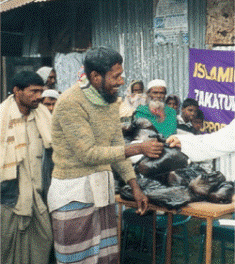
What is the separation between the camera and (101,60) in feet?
9.46

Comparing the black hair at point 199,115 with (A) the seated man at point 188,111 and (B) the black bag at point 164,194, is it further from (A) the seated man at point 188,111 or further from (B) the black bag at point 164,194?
(B) the black bag at point 164,194

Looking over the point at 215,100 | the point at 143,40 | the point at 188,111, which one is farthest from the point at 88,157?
the point at 143,40

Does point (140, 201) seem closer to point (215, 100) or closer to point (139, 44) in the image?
point (215, 100)

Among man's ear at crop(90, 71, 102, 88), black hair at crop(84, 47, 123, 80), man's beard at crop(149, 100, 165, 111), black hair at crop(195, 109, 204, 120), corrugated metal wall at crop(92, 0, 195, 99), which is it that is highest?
corrugated metal wall at crop(92, 0, 195, 99)

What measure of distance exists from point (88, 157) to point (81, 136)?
140mm

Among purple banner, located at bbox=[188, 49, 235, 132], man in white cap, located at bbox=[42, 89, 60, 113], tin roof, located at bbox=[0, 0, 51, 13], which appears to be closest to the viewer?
man in white cap, located at bbox=[42, 89, 60, 113]

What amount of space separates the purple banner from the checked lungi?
358 centimetres

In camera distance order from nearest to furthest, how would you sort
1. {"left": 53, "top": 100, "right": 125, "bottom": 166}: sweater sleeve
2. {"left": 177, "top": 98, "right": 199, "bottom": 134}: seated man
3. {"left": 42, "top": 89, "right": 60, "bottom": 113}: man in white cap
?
{"left": 53, "top": 100, "right": 125, "bottom": 166}: sweater sleeve
{"left": 42, "top": 89, "right": 60, "bottom": 113}: man in white cap
{"left": 177, "top": 98, "right": 199, "bottom": 134}: seated man

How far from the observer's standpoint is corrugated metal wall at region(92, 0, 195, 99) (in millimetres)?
7105

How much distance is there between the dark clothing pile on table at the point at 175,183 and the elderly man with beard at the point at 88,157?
1.73 feet

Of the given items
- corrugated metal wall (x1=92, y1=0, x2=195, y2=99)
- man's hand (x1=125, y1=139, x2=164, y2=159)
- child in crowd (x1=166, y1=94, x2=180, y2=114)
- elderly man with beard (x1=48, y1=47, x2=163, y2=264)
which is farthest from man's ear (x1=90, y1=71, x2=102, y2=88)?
corrugated metal wall (x1=92, y1=0, x2=195, y2=99)

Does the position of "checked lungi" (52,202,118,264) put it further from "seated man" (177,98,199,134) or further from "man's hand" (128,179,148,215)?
"seated man" (177,98,199,134)

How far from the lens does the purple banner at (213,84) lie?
6133mm

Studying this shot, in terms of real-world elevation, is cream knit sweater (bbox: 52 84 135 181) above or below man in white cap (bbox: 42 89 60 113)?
below
